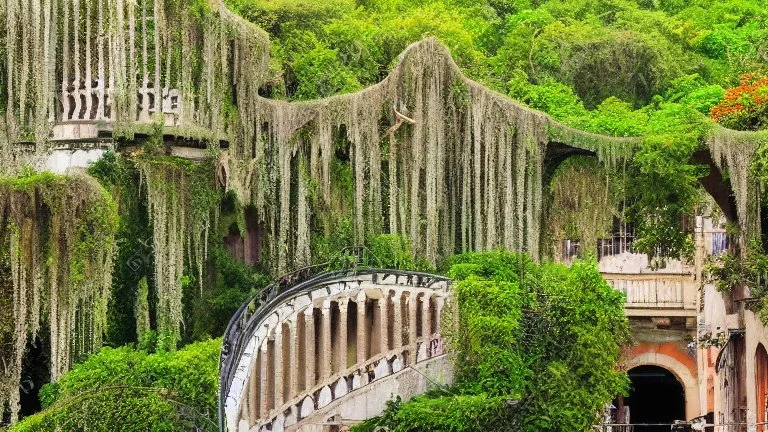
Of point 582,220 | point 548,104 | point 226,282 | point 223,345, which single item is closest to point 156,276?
point 226,282

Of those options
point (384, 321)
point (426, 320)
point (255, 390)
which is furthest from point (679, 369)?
point (255, 390)

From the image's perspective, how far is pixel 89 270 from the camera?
111 ft

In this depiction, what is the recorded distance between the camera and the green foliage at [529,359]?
109 feet

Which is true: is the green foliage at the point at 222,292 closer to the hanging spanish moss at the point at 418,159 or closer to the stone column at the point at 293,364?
the hanging spanish moss at the point at 418,159

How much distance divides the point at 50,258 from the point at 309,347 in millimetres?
5290

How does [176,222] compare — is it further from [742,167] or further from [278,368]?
[742,167]

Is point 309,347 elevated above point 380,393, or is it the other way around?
point 309,347

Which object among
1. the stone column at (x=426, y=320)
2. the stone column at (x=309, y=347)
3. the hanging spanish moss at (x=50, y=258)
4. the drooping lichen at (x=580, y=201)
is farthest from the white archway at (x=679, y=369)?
the hanging spanish moss at (x=50, y=258)

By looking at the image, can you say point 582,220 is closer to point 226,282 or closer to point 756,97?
point 756,97

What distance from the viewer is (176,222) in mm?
36438

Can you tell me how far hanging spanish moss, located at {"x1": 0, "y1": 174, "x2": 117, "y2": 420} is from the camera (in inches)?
1319

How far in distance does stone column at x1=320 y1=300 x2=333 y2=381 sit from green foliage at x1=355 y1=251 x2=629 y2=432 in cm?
140

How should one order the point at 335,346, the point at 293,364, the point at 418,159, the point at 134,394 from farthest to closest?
the point at 418,159 < the point at 335,346 < the point at 293,364 < the point at 134,394

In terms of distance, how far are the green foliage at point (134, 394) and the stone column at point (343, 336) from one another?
8.39ft
